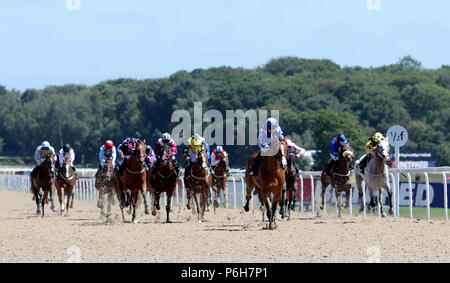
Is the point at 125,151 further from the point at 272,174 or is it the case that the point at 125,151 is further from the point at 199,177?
the point at 272,174

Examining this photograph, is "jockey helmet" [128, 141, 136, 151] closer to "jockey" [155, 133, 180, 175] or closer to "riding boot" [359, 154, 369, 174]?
"jockey" [155, 133, 180, 175]

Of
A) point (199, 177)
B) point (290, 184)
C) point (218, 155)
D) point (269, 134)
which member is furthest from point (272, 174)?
point (218, 155)

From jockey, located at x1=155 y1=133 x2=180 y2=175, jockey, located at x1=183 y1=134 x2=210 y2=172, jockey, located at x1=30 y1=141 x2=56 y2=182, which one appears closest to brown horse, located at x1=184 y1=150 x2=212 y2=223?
jockey, located at x1=183 y1=134 x2=210 y2=172

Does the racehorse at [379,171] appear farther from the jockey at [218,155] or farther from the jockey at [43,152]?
the jockey at [43,152]

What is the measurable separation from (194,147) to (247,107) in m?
70.4

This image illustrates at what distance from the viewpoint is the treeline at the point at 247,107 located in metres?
78.7

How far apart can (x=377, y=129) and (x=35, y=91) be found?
223 feet

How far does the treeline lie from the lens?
78688 mm

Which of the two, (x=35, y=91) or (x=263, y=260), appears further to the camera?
(x=35, y=91)

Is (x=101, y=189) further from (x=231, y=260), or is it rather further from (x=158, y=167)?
(x=231, y=260)

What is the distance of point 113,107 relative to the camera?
106 m

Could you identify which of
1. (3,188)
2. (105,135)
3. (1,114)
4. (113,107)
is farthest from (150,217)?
(1,114)

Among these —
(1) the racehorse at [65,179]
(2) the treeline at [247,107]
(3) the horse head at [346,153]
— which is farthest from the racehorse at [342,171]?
(2) the treeline at [247,107]

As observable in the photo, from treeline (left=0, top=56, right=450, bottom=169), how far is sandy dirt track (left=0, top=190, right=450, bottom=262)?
1891 inches
